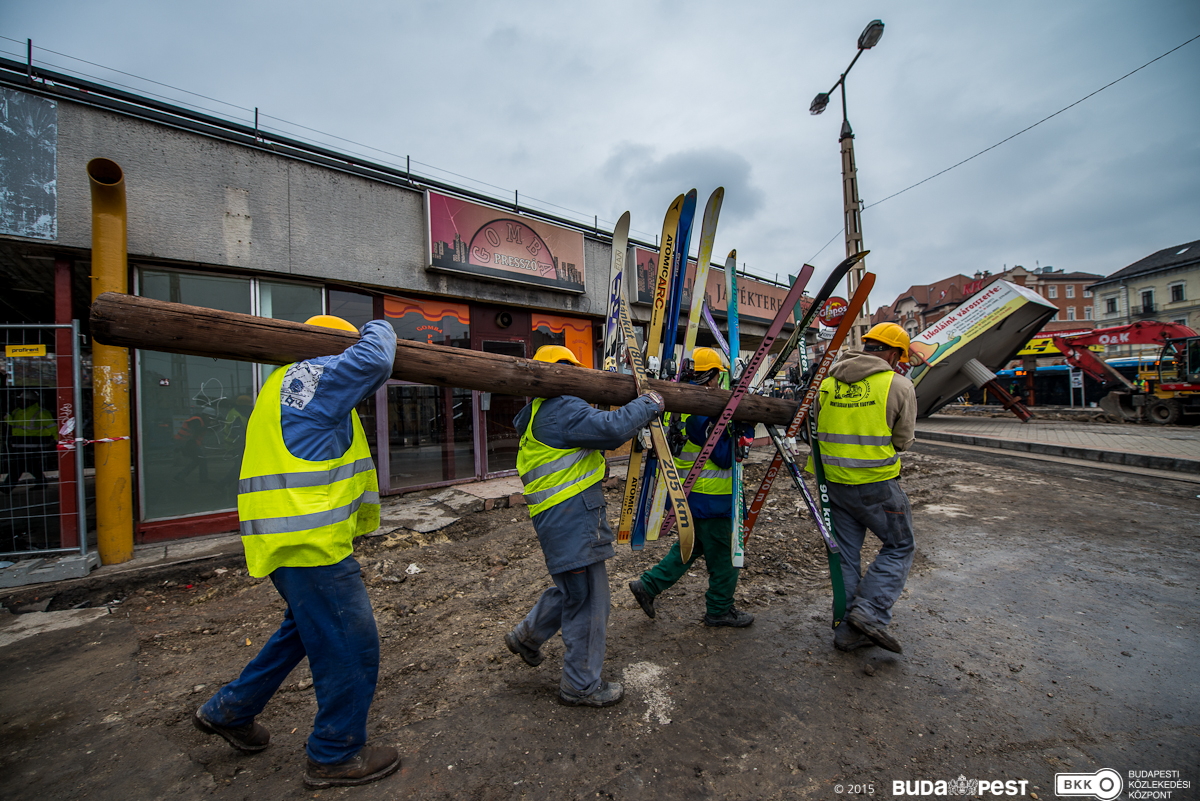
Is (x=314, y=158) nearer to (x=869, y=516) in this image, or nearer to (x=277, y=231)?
(x=277, y=231)

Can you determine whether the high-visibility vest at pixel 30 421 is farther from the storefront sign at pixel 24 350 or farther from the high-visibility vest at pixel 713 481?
the high-visibility vest at pixel 713 481

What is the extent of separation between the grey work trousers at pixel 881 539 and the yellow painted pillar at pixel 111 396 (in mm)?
6552

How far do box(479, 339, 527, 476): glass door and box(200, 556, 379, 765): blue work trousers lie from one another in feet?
19.5

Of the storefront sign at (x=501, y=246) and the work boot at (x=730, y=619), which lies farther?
the storefront sign at (x=501, y=246)

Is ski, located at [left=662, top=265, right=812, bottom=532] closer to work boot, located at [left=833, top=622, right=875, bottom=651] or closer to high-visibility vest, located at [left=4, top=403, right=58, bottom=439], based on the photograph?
work boot, located at [left=833, top=622, right=875, bottom=651]

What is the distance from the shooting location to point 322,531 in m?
1.94

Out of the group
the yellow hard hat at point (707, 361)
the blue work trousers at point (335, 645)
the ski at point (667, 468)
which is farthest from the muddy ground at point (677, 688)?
the yellow hard hat at point (707, 361)

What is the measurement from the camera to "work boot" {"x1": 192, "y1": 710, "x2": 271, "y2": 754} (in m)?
2.17

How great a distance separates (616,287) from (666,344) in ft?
1.54

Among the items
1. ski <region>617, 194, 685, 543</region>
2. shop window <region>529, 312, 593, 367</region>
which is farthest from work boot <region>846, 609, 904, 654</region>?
shop window <region>529, 312, 593, 367</region>

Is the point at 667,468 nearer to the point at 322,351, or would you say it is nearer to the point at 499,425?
the point at 322,351

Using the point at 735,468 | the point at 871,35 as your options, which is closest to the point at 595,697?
the point at 735,468

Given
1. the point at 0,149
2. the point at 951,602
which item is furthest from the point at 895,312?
the point at 0,149

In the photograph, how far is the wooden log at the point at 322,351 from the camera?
1871mm
